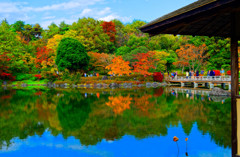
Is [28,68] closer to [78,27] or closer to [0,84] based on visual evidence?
[0,84]

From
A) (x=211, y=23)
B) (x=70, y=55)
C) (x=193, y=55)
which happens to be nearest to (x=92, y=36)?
(x=70, y=55)

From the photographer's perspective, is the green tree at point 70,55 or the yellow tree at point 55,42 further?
the yellow tree at point 55,42

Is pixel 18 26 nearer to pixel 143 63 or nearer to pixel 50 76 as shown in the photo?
pixel 50 76

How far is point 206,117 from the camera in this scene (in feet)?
27.1

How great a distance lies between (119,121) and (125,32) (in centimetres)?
3965

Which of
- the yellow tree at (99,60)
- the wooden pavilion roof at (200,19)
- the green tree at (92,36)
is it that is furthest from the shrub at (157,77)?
the wooden pavilion roof at (200,19)

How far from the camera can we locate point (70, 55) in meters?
28.2

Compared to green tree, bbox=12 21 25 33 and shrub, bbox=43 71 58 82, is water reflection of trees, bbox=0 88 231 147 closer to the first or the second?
shrub, bbox=43 71 58 82

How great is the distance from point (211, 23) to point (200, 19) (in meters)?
1.07

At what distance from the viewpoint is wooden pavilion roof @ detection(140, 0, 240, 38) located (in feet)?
8.87

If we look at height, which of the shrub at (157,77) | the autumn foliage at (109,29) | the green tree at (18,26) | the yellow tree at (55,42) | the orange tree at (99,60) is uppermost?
the green tree at (18,26)

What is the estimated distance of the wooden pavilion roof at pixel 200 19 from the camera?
2.70 metres

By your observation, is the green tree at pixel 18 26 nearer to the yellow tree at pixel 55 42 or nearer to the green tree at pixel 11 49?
the green tree at pixel 11 49

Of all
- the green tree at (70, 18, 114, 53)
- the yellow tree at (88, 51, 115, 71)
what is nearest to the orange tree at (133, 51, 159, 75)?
the yellow tree at (88, 51, 115, 71)
